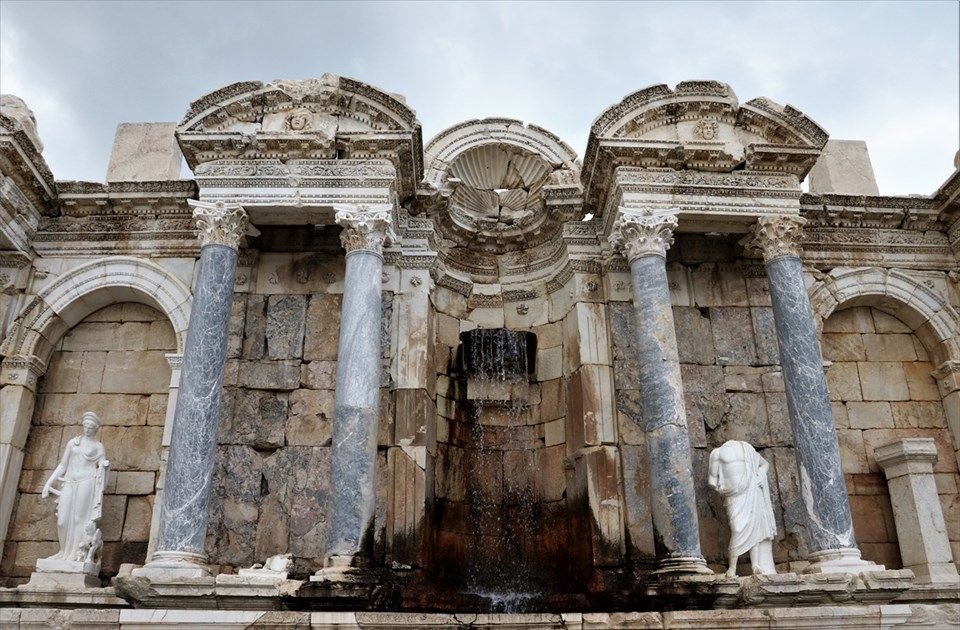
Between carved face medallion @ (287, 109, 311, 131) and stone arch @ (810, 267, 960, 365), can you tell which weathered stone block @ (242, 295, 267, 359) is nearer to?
carved face medallion @ (287, 109, 311, 131)

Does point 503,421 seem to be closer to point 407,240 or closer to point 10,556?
point 407,240

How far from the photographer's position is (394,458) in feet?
31.2

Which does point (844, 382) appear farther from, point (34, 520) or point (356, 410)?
point (34, 520)

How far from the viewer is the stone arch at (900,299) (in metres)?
10.8

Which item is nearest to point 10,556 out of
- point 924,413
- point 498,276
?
point 498,276

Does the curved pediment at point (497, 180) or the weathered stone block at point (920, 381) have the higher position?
the curved pediment at point (497, 180)

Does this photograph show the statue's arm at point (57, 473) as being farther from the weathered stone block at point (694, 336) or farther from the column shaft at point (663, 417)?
the weathered stone block at point (694, 336)

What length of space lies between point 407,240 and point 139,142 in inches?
193

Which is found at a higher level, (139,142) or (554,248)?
(139,142)

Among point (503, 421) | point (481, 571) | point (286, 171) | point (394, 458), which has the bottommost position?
point (481, 571)

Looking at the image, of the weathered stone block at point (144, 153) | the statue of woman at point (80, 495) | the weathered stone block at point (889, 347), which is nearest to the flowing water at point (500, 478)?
the statue of woman at point (80, 495)

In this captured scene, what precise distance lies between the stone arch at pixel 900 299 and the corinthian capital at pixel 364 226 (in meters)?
6.04

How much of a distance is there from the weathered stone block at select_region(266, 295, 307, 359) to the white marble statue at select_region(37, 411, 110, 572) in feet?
7.73

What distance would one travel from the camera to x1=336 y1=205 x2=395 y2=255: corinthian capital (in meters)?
9.38
